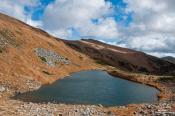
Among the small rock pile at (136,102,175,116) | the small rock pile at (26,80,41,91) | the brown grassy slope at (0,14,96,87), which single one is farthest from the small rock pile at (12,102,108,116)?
the small rock pile at (26,80,41,91)

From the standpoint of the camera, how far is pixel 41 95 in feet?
278

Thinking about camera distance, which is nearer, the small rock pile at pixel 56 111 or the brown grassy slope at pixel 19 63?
the small rock pile at pixel 56 111

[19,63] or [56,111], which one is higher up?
[19,63]

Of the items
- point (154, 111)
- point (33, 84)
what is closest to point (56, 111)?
point (154, 111)

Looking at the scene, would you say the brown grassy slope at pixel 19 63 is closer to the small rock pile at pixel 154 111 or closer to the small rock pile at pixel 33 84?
the small rock pile at pixel 33 84

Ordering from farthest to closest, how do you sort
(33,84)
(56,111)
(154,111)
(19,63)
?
1. (19,63)
2. (33,84)
3. (56,111)
4. (154,111)

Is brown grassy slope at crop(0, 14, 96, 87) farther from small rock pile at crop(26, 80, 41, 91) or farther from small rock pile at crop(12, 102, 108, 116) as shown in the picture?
small rock pile at crop(12, 102, 108, 116)

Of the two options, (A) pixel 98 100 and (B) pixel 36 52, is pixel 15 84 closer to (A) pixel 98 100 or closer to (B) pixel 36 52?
(A) pixel 98 100

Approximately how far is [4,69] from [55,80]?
25.2 metres

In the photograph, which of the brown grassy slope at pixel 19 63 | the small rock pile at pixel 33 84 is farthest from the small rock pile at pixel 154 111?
the brown grassy slope at pixel 19 63

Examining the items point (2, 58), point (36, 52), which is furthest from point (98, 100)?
point (36, 52)

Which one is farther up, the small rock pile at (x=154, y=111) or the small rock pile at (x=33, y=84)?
the small rock pile at (x=33, y=84)

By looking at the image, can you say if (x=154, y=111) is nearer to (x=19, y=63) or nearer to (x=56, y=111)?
(x=56, y=111)

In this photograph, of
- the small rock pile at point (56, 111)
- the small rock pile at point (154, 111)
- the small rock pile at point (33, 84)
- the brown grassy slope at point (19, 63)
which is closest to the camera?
the small rock pile at point (154, 111)
